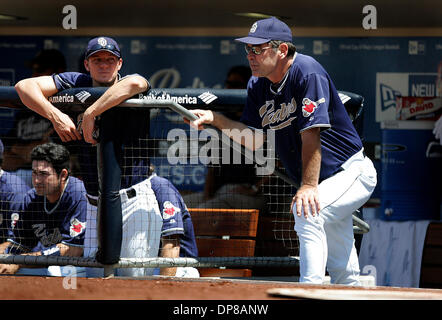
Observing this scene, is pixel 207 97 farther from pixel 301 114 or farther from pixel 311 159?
pixel 311 159

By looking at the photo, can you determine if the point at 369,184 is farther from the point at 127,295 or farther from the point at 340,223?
the point at 127,295

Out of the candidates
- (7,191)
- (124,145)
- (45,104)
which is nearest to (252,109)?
(124,145)

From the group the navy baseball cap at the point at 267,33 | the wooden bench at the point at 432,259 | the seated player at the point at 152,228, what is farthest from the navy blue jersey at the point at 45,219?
the wooden bench at the point at 432,259

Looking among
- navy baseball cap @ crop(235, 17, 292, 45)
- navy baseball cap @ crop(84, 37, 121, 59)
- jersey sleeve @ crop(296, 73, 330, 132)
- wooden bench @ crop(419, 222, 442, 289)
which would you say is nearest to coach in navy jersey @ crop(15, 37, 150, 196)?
navy baseball cap @ crop(84, 37, 121, 59)

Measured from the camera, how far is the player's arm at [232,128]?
402 cm

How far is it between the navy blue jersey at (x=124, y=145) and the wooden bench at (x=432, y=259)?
2684 millimetres

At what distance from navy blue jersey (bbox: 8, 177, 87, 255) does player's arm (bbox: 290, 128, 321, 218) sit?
5.00 ft

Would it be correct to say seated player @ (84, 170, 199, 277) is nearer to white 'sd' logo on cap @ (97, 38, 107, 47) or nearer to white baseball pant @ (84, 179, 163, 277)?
white baseball pant @ (84, 179, 163, 277)

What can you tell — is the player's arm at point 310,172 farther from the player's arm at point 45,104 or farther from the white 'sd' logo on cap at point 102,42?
the white 'sd' logo on cap at point 102,42

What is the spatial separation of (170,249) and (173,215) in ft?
0.63

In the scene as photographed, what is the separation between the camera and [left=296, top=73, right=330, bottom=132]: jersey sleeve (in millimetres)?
3727

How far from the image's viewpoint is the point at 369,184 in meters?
3.98

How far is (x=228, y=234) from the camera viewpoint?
15.3 feet

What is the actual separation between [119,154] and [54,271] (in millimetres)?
877
